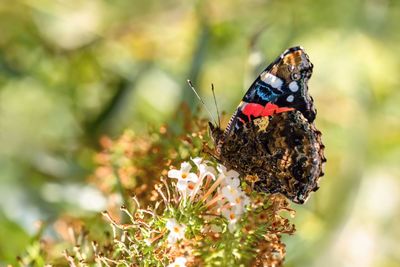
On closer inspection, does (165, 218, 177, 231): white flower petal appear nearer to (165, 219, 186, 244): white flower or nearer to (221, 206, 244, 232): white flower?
(165, 219, 186, 244): white flower


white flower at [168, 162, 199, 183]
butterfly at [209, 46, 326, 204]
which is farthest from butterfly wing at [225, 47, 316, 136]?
white flower at [168, 162, 199, 183]

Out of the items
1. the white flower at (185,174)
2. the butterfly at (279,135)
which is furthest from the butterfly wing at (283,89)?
the white flower at (185,174)

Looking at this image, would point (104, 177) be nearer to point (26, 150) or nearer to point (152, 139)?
point (152, 139)

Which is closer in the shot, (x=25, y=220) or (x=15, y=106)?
(x=25, y=220)

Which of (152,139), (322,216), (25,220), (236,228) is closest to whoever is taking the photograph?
(236,228)

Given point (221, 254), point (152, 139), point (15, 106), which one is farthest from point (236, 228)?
point (15, 106)

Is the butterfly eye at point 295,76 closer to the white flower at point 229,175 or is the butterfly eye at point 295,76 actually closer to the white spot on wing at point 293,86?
the white spot on wing at point 293,86
